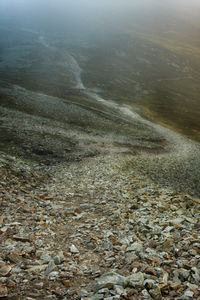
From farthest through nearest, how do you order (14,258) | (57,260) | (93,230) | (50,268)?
(93,230) → (57,260) → (14,258) → (50,268)

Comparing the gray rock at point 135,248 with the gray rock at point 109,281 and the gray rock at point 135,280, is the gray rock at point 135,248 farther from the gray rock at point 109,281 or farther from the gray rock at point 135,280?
the gray rock at point 109,281

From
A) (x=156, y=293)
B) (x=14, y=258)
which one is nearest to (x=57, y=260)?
(x=14, y=258)

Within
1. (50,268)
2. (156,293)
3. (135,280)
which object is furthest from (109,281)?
(50,268)

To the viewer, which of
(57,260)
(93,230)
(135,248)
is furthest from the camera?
(93,230)

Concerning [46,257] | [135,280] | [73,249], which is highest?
[135,280]

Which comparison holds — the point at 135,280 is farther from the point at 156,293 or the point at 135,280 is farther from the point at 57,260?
the point at 57,260

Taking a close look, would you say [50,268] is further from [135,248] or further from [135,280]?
[135,248]

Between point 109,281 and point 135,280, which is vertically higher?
point 135,280

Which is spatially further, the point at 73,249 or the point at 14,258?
the point at 73,249

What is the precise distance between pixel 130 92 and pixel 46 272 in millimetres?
154090

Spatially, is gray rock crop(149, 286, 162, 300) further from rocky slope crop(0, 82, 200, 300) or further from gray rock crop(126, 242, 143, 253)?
gray rock crop(126, 242, 143, 253)

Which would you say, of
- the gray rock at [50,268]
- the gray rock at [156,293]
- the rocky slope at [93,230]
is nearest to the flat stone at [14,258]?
the rocky slope at [93,230]

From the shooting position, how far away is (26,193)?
69.4 feet

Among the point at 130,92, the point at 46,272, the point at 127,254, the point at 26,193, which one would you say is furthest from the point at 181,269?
the point at 130,92
